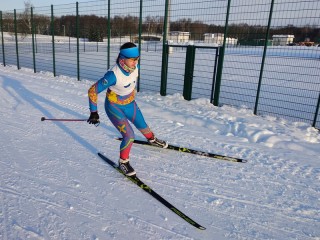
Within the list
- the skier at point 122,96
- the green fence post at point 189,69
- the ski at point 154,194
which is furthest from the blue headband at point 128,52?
the green fence post at point 189,69

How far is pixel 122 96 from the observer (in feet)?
12.6

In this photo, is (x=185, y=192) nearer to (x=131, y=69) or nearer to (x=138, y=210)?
(x=138, y=210)

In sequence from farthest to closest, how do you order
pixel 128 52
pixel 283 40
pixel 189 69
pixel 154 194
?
1. pixel 189 69
2. pixel 283 40
3. pixel 128 52
4. pixel 154 194

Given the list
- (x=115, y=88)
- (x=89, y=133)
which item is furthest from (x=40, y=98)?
(x=115, y=88)

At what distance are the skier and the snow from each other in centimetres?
46

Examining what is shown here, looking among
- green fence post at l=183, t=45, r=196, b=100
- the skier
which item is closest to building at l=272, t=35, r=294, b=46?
green fence post at l=183, t=45, r=196, b=100

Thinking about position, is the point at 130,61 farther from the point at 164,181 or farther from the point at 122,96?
the point at 164,181

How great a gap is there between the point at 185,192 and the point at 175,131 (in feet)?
7.72

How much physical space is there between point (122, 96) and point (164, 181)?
52.0 inches

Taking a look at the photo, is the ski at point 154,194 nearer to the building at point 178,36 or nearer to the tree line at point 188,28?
the tree line at point 188,28

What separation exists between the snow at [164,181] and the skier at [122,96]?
0.46 m

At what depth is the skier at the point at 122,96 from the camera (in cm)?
355

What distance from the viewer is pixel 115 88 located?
376cm

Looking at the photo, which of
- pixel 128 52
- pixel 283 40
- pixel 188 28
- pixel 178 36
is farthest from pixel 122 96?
pixel 178 36
